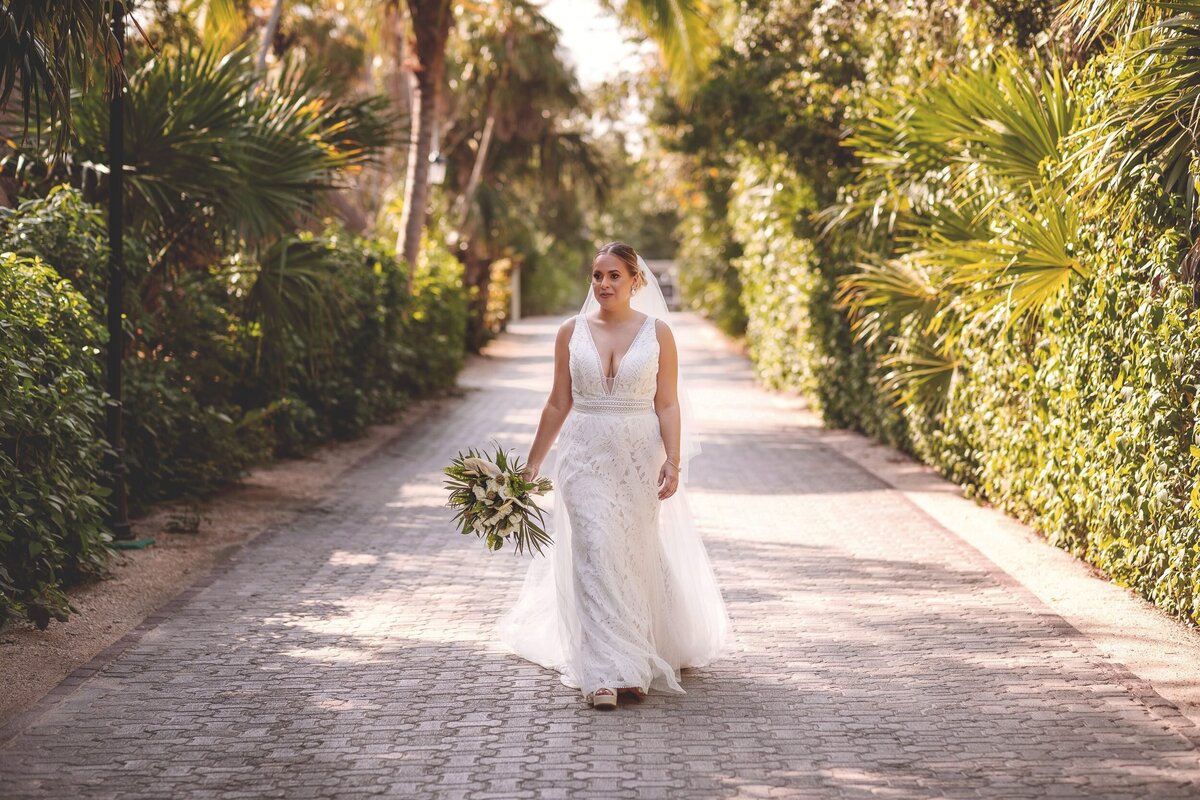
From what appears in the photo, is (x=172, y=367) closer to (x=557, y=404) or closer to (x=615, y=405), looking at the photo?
(x=557, y=404)

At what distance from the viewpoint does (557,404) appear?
6.49 meters

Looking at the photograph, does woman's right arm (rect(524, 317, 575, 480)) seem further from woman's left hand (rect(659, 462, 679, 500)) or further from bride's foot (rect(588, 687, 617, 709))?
bride's foot (rect(588, 687, 617, 709))

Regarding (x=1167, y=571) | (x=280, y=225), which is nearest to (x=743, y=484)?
(x=280, y=225)

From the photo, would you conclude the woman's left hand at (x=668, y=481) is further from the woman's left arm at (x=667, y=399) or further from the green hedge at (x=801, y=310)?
the green hedge at (x=801, y=310)

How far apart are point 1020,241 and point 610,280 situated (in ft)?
13.6

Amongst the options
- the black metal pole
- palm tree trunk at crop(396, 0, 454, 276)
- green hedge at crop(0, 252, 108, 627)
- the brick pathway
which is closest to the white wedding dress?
the brick pathway

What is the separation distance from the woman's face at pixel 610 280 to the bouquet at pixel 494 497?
0.87m

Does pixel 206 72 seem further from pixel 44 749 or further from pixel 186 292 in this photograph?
pixel 44 749

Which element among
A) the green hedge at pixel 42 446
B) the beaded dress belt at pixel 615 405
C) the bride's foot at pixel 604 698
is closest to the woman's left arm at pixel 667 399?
the beaded dress belt at pixel 615 405

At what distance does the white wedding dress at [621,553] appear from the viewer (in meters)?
5.95

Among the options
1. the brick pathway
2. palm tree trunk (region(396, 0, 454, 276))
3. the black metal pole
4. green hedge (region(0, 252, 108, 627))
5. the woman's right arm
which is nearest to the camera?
the brick pathway

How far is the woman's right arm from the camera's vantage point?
20.9ft

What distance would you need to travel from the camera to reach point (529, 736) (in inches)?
211
